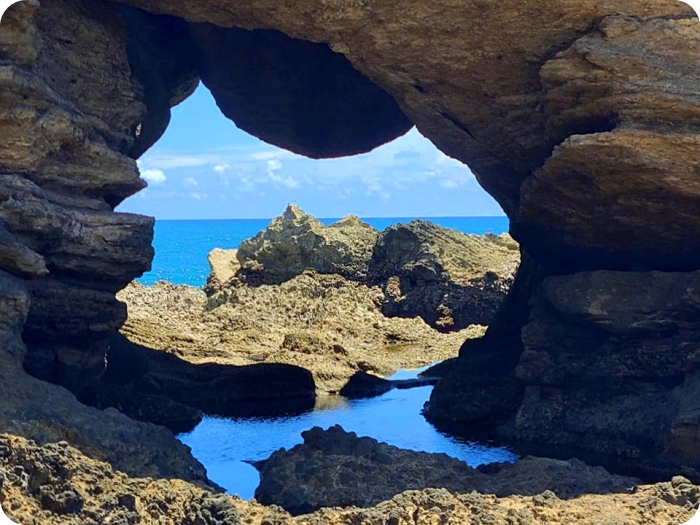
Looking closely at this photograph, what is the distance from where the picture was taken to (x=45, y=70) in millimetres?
13867

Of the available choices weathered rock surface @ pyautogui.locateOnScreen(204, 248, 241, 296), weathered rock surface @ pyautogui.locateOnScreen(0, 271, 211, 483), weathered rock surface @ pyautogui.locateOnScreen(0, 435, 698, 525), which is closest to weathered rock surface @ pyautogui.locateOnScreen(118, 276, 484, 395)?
weathered rock surface @ pyautogui.locateOnScreen(204, 248, 241, 296)

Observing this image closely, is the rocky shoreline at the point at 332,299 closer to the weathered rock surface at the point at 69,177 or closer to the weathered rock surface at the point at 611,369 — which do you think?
the weathered rock surface at the point at 611,369

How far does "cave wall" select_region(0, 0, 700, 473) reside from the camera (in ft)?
43.5

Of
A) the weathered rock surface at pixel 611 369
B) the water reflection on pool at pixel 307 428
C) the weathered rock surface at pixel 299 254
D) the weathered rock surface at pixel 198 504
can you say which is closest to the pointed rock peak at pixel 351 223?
the weathered rock surface at pixel 299 254

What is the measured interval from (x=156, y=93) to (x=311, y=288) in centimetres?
1156

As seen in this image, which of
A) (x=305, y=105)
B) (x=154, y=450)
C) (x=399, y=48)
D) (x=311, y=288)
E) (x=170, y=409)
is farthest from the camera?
(x=311, y=288)

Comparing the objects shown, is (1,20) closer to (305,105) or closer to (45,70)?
(45,70)

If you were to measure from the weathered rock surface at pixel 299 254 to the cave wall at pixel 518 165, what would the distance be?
1258 cm

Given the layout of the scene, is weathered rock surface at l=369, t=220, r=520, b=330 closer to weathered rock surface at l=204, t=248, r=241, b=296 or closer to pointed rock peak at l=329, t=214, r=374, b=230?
pointed rock peak at l=329, t=214, r=374, b=230

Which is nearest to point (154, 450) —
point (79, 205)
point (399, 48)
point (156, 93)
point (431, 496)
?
point (431, 496)

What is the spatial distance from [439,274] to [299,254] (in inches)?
172

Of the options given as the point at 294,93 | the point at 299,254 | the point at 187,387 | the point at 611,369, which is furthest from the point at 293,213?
the point at 611,369

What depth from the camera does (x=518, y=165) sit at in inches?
656

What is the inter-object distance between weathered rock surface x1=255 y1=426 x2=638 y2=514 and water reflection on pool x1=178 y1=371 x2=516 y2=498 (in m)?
0.84
